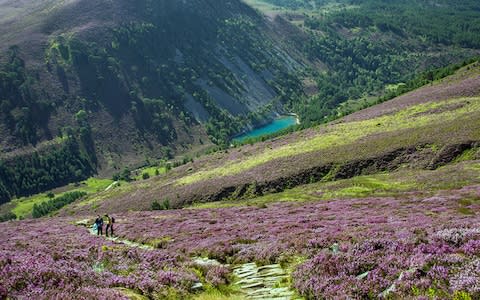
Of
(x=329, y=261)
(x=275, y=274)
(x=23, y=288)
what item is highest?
(x=23, y=288)

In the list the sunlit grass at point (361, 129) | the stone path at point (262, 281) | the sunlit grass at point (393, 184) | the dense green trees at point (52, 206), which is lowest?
the dense green trees at point (52, 206)

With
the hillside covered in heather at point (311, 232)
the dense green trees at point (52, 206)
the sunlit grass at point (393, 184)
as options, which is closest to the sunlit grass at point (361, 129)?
the hillside covered in heather at point (311, 232)

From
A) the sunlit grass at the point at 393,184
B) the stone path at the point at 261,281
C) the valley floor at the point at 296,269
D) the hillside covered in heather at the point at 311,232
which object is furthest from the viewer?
the sunlit grass at the point at 393,184

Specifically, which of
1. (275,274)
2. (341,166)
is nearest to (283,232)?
(275,274)

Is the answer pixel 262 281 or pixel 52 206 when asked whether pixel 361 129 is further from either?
pixel 52 206

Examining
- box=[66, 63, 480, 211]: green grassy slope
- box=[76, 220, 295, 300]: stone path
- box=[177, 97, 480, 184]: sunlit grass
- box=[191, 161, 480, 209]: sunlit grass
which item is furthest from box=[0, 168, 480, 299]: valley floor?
box=[177, 97, 480, 184]: sunlit grass

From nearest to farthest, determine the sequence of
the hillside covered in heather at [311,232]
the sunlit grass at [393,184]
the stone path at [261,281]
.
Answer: the hillside covered in heather at [311,232]
the stone path at [261,281]
the sunlit grass at [393,184]

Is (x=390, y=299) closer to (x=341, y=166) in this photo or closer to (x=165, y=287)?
(x=165, y=287)

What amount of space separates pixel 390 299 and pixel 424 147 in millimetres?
70506

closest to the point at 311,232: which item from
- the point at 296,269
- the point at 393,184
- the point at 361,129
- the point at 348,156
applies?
the point at 296,269

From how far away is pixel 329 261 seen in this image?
58.6 ft

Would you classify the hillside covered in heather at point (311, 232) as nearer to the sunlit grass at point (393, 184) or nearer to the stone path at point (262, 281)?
the stone path at point (262, 281)

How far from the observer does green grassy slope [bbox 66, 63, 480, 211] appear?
243 feet

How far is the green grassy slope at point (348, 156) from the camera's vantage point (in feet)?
243
